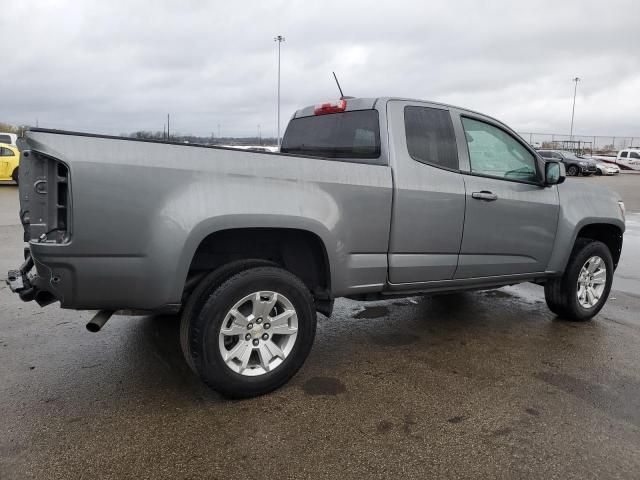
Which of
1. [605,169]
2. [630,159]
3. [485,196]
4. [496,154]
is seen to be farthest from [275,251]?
[630,159]

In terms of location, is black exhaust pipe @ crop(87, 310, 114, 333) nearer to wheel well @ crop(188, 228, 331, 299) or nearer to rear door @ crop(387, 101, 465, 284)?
wheel well @ crop(188, 228, 331, 299)

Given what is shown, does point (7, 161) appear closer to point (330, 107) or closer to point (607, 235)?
point (330, 107)

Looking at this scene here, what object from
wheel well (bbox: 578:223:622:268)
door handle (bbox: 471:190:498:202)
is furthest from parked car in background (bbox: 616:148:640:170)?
door handle (bbox: 471:190:498:202)

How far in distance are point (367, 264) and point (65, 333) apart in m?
2.60

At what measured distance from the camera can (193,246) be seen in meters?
2.93

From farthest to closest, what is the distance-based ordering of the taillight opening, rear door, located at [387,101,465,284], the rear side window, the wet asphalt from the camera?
the taillight opening < the rear side window < rear door, located at [387,101,465,284] < the wet asphalt

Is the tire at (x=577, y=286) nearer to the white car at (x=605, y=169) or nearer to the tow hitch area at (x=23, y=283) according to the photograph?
the tow hitch area at (x=23, y=283)

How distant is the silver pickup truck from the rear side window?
0.4 inches

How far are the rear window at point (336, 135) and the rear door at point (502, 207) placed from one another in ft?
2.60

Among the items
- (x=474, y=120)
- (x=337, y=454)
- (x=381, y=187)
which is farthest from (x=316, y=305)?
(x=474, y=120)

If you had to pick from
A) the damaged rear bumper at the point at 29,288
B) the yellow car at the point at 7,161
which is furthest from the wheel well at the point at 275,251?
the yellow car at the point at 7,161

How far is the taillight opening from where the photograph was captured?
4.24 metres

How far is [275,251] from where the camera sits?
3643 mm

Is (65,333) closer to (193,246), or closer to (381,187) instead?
(193,246)
